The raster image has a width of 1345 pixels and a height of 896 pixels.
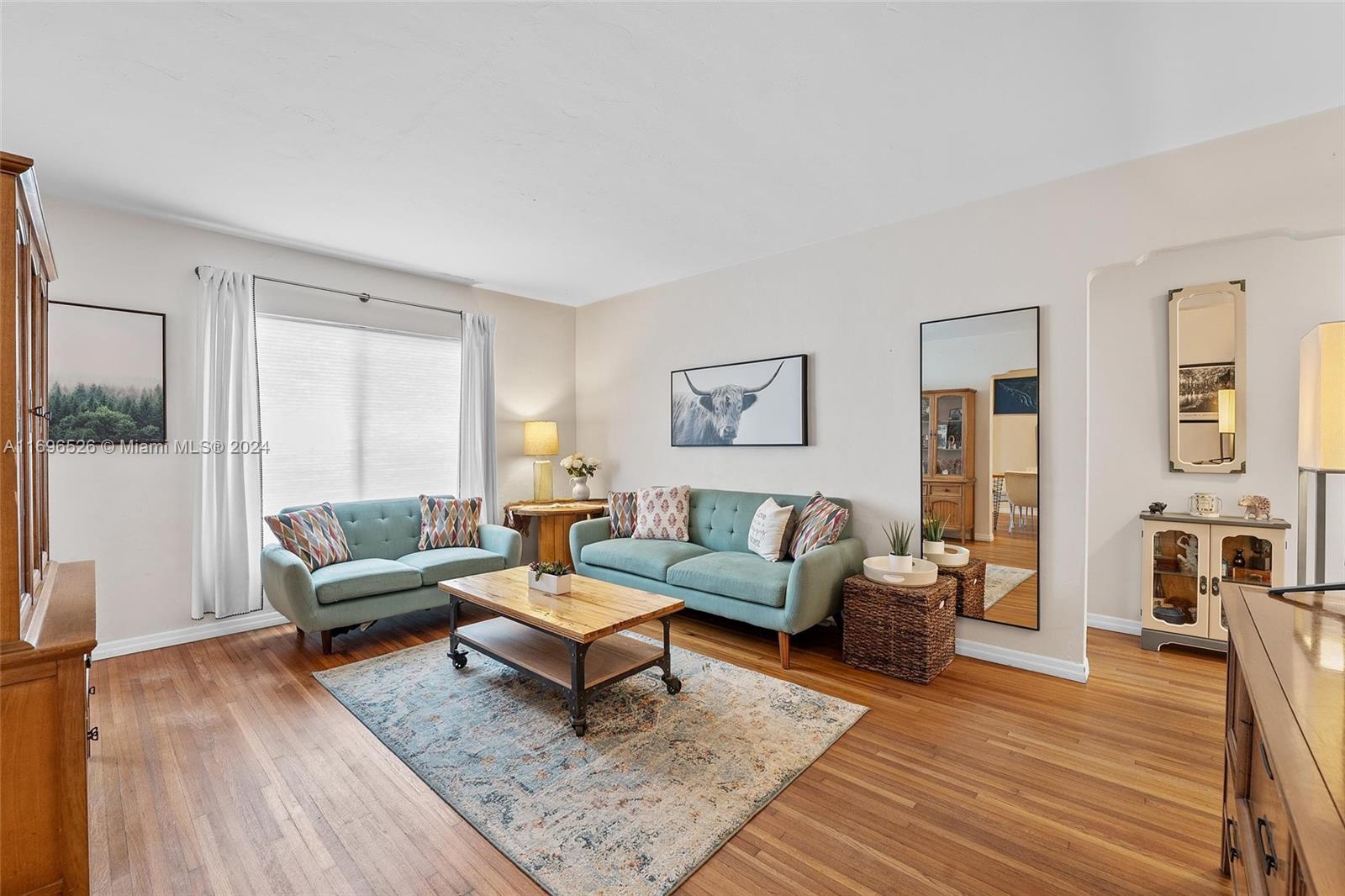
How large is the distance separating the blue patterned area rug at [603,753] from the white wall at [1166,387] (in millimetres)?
2434

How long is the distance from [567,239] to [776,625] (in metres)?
2.83

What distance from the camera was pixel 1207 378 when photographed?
3.48 m

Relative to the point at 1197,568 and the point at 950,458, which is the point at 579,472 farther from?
the point at 1197,568

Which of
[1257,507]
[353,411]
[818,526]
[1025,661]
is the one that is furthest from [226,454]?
[1257,507]

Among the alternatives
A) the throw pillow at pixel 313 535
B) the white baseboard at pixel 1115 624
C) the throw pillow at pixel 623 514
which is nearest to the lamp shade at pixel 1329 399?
the white baseboard at pixel 1115 624

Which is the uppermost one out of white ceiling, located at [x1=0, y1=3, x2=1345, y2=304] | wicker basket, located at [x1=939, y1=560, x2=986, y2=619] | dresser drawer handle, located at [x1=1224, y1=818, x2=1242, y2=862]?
white ceiling, located at [x1=0, y1=3, x2=1345, y2=304]

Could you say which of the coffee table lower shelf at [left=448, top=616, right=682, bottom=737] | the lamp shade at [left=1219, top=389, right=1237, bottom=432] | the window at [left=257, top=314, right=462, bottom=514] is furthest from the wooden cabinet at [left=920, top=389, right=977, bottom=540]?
the window at [left=257, top=314, right=462, bottom=514]

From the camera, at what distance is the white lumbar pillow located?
150 inches

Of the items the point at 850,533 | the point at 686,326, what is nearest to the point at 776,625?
the point at 850,533

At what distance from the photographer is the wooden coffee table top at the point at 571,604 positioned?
102 inches

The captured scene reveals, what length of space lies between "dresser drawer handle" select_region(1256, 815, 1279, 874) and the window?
494 cm

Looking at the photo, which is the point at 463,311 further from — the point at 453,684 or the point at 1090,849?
the point at 1090,849

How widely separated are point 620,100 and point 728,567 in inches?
102

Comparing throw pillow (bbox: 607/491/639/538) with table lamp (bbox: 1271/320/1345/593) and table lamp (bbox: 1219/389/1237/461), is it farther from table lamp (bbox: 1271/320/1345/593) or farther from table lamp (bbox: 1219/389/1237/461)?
table lamp (bbox: 1219/389/1237/461)
